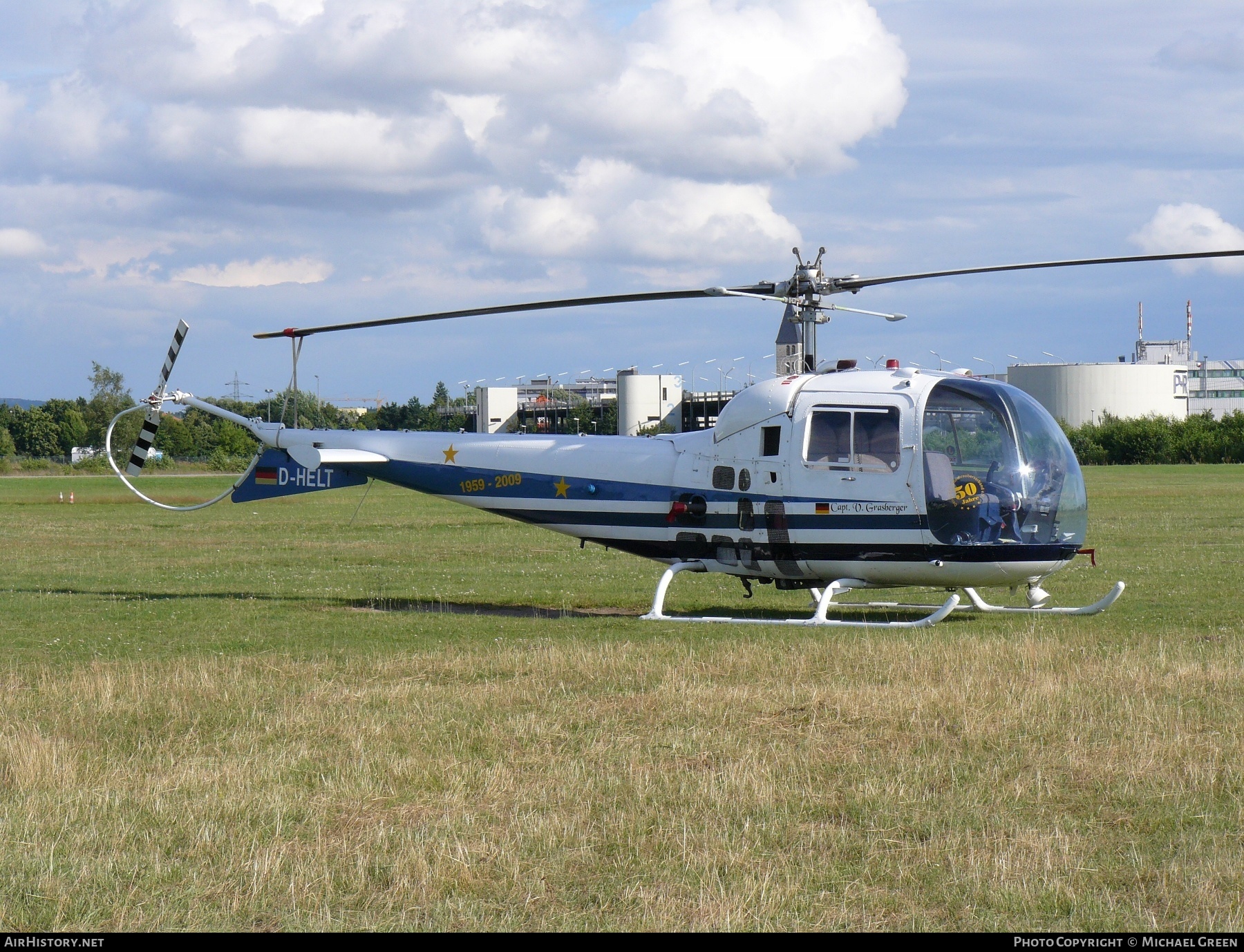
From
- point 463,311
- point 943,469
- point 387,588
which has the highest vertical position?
point 463,311

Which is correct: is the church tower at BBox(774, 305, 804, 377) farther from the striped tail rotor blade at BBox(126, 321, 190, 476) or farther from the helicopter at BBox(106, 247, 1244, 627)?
the striped tail rotor blade at BBox(126, 321, 190, 476)

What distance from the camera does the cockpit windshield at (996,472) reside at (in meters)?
15.3

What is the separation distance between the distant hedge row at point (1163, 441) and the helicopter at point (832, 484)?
290 feet

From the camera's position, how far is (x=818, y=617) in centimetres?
1627

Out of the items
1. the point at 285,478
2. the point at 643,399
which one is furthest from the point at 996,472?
the point at 643,399

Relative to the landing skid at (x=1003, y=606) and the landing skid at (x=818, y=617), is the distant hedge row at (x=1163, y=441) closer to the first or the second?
the landing skid at (x=1003, y=606)

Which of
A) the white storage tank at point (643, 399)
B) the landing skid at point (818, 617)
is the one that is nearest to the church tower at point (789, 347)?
the landing skid at point (818, 617)

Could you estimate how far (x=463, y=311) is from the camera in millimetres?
17156

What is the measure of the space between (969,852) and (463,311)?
11872mm

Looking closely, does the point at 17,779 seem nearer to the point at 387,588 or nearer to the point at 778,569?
the point at 778,569

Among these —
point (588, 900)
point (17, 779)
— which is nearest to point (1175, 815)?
point (588, 900)

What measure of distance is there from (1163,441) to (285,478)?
97.2 m

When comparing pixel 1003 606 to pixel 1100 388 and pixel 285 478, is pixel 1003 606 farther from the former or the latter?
pixel 1100 388

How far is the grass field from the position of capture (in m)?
6.33
